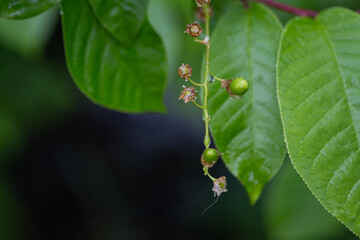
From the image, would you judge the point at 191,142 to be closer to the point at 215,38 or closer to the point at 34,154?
the point at 34,154

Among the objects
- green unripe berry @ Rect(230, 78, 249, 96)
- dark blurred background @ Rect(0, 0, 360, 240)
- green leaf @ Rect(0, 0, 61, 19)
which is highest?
green leaf @ Rect(0, 0, 61, 19)

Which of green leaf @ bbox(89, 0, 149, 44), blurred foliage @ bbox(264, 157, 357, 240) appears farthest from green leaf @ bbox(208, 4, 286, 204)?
blurred foliage @ bbox(264, 157, 357, 240)

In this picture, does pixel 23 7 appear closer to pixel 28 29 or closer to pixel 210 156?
pixel 210 156

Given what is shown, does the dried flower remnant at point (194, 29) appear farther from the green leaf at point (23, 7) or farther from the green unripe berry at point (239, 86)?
the green leaf at point (23, 7)

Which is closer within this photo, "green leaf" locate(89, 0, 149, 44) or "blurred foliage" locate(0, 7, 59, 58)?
"green leaf" locate(89, 0, 149, 44)

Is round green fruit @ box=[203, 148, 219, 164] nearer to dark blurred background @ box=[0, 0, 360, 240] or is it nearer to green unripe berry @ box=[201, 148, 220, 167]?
green unripe berry @ box=[201, 148, 220, 167]

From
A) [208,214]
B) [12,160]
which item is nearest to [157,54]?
[12,160]

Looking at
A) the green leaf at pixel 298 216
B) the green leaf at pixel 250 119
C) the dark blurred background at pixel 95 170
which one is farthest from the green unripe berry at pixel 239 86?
the dark blurred background at pixel 95 170
